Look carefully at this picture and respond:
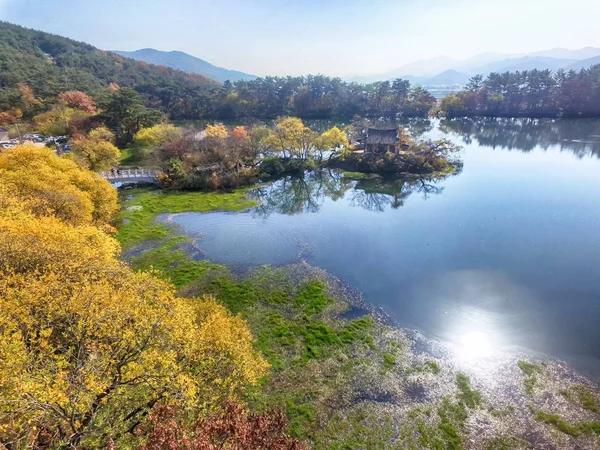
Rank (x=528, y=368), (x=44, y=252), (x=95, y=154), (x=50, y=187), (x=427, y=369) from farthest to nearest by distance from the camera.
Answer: (x=95, y=154) → (x=50, y=187) → (x=427, y=369) → (x=528, y=368) → (x=44, y=252)

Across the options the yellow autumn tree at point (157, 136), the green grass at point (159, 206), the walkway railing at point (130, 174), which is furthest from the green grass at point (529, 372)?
the yellow autumn tree at point (157, 136)

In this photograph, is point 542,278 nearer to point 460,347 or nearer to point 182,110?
point 460,347

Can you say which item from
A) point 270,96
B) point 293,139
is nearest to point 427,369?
point 293,139

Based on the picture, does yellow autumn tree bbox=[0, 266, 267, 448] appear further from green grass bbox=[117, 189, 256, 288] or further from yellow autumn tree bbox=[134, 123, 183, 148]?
yellow autumn tree bbox=[134, 123, 183, 148]

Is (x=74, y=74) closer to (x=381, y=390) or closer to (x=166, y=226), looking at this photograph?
(x=166, y=226)

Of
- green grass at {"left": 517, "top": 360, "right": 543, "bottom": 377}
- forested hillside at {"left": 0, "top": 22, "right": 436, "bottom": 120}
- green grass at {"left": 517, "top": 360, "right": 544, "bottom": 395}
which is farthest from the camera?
forested hillside at {"left": 0, "top": 22, "right": 436, "bottom": 120}

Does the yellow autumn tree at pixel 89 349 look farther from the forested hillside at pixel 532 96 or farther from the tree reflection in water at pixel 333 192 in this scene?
the forested hillside at pixel 532 96

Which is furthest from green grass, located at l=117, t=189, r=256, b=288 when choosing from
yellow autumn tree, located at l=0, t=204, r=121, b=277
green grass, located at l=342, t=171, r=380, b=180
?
green grass, located at l=342, t=171, r=380, b=180
